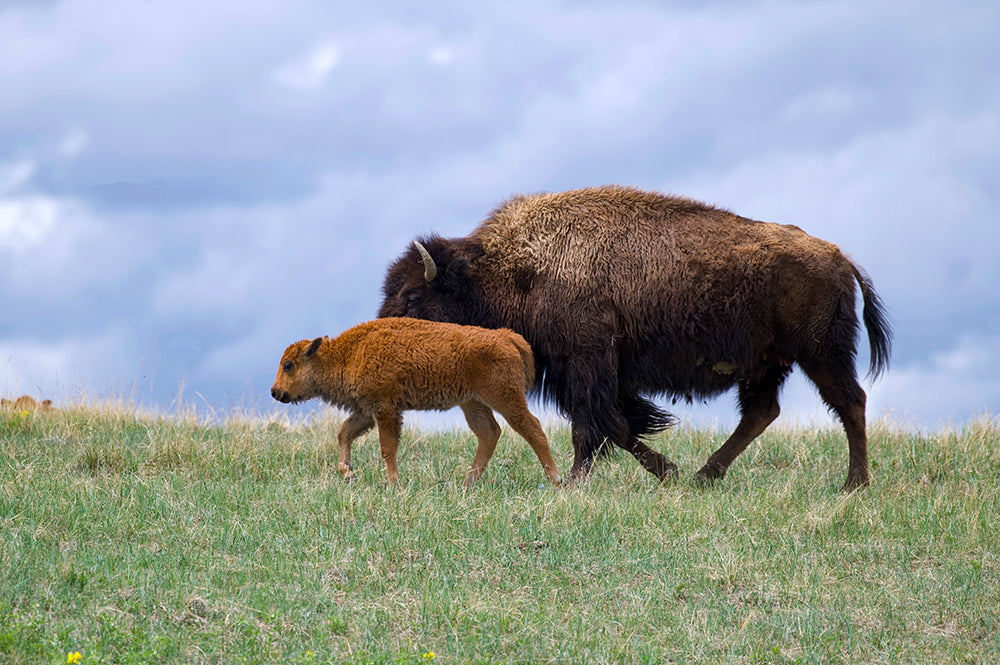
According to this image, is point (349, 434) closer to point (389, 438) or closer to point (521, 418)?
point (389, 438)

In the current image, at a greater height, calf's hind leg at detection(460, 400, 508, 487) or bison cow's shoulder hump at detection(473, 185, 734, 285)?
bison cow's shoulder hump at detection(473, 185, 734, 285)

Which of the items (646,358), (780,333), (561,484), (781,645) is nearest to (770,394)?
(780,333)

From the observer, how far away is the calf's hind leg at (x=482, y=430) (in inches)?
311

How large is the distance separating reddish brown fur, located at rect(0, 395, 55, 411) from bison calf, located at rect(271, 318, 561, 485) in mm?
4431

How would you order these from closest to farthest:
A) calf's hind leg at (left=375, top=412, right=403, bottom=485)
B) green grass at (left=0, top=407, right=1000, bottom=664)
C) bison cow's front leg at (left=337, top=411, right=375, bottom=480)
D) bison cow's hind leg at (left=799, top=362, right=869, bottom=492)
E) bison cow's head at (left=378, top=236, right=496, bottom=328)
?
green grass at (left=0, top=407, right=1000, bottom=664) → calf's hind leg at (left=375, top=412, right=403, bottom=485) → bison cow's front leg at (left=337, top=411, right=375, bottom=480) → bison cow's hind leg at (left=799, top=362, right=869, bottom=492) → bison cow's head at (left=378, top=236, right=496, bottom=328)

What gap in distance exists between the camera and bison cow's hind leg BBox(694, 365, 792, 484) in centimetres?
882

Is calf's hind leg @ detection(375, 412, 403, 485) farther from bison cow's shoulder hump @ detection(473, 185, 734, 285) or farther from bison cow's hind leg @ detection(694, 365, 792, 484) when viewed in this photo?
bison cow's hind leg @ detection(694, 365, 792, 484)

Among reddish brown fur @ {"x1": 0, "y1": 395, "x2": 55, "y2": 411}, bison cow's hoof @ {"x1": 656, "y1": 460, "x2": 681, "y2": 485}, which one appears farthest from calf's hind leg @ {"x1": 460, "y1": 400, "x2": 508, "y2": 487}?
reddish brown fur @ {"x1": 0, "y1": 395, "x2": 55, "y2": 411}

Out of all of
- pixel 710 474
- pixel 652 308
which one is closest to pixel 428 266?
pixel 652 308

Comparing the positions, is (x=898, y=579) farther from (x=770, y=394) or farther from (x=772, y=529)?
(x=770, y=394)

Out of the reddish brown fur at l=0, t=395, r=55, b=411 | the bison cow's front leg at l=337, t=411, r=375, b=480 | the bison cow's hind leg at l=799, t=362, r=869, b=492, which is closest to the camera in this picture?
the bison cow's front leg at l=337, t=411, r=375, b=480

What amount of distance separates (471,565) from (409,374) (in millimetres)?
1917

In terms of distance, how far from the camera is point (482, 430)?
26.0 ft

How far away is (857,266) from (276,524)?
5372mm
